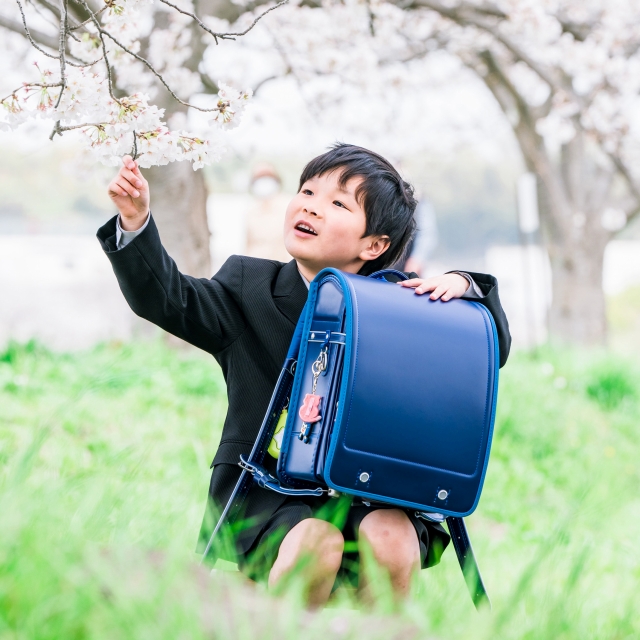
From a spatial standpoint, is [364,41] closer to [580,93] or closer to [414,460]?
[580,93]

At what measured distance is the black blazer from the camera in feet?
6.59

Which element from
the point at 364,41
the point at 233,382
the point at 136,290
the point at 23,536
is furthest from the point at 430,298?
the point at 364,41

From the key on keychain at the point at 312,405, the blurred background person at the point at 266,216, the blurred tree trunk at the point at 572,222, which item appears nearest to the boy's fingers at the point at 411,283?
the key on keychain at the point at 312,405

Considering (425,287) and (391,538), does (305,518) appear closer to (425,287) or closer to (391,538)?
(391,538)

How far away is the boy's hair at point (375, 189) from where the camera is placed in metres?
2.26

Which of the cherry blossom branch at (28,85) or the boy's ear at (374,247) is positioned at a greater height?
the cherry blossom branch at (28,85)

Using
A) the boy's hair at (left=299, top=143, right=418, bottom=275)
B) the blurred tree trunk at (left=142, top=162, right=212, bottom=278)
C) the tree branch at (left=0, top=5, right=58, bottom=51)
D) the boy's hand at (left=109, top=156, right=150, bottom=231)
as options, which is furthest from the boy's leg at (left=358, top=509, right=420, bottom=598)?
the tree branch at (left=0, top=5, right=58, bottom=51)

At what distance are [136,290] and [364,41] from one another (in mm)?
6120

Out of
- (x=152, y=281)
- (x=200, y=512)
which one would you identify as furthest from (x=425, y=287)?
(x=200, y=512)

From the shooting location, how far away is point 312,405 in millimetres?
1938

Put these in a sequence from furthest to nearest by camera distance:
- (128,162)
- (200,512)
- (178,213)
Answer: (178,213) < (200,512) < (128,162)

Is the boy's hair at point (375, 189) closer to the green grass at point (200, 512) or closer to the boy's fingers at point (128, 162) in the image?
the boy's fingers at point (128, 162)

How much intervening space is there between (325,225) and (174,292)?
425 millimetres

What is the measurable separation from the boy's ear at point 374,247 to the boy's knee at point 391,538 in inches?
27.9
